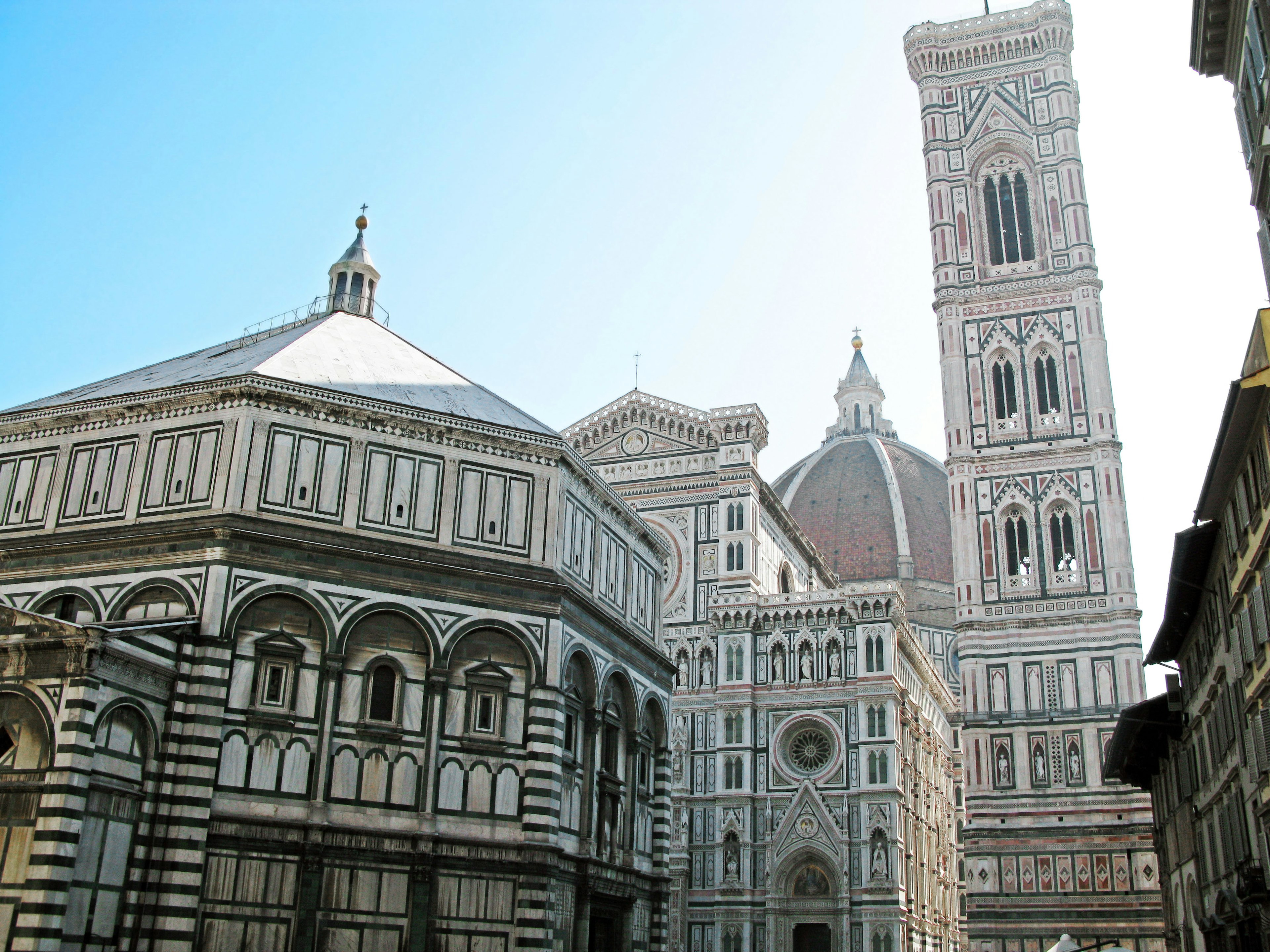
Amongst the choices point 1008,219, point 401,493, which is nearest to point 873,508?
point 1008,219

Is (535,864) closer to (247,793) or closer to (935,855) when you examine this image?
(247,793)

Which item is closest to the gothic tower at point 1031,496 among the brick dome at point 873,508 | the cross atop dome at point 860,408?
the brick dome at point 873,508

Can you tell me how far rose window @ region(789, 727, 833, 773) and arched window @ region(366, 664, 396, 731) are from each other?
25469 mm

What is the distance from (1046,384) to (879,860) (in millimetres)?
19062

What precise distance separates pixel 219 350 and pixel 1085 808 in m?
30.9

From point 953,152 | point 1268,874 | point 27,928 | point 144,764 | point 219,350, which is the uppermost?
point 953,152

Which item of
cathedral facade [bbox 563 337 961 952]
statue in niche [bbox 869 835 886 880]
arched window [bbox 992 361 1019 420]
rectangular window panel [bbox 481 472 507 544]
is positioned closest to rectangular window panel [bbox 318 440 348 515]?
rectangular window panel [bbox 481 472 507 544]

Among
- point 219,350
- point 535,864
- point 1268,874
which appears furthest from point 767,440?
point 1268,874

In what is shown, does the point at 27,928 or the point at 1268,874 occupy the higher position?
the point at 1268,874

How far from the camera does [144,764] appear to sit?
19.5 m

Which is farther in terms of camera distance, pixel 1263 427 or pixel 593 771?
pixel 593 771

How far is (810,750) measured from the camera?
1748 inches

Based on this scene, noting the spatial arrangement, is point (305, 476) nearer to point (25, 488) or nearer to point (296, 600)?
point (296, 600)

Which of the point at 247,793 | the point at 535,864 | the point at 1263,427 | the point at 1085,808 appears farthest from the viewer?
the point at 1085,808
